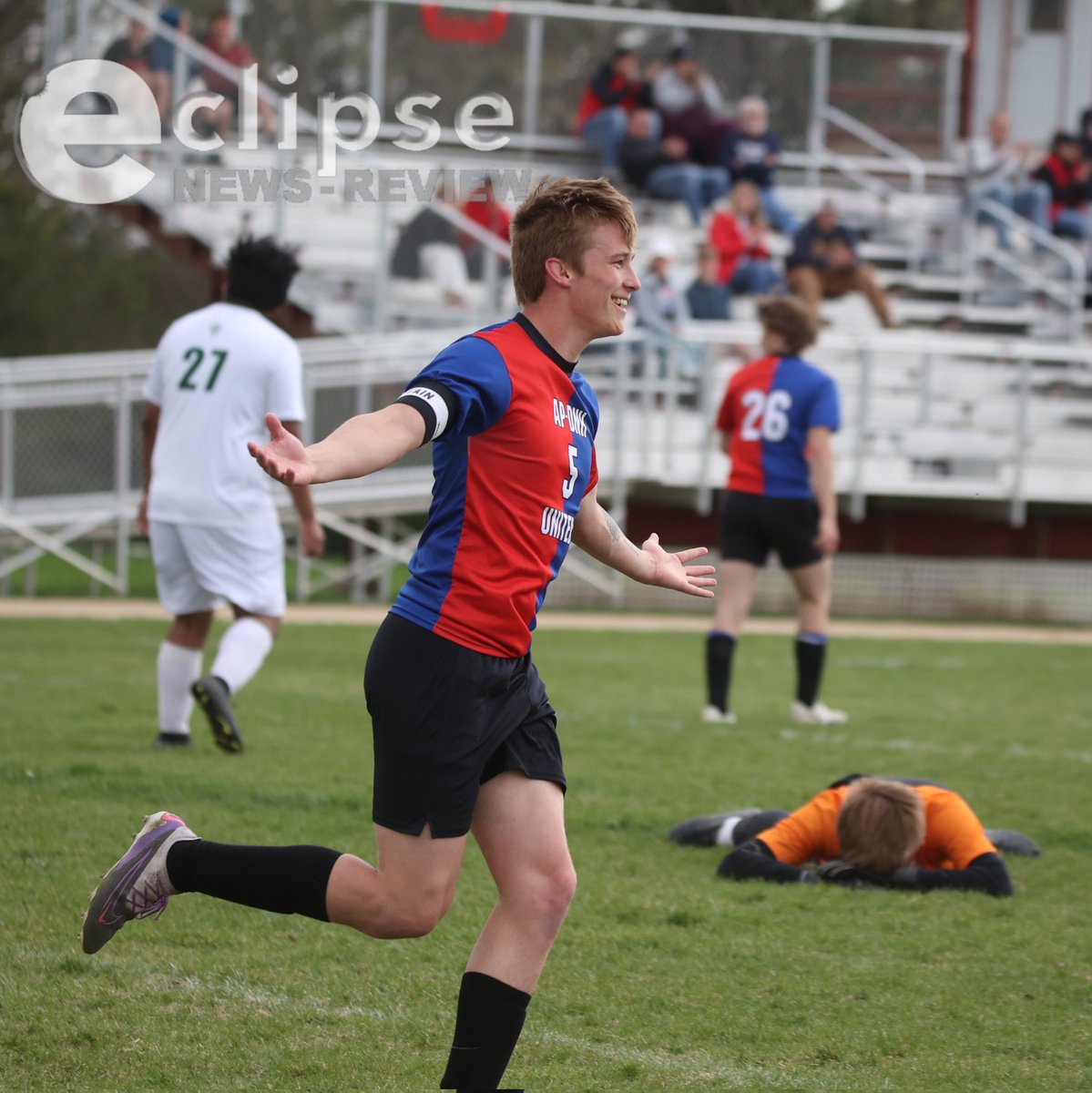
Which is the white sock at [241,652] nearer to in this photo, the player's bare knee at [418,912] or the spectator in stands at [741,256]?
the player's bare knee at [418,912]

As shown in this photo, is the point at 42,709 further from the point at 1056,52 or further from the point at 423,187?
the point at 1056,52

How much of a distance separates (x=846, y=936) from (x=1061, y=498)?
12253 millimetres

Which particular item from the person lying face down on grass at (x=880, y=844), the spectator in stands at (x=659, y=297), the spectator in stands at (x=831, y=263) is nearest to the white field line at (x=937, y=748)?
the person lying face down on grass at (x=880, y=844)

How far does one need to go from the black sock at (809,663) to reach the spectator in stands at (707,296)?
935 centimetres

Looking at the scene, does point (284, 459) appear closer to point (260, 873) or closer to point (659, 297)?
point (260, 873)

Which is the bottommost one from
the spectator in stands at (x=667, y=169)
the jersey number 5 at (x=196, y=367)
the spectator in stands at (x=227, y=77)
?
the jersey number 5 at (x=196, y=367)

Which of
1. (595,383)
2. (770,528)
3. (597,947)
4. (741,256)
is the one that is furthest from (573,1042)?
(741,256)

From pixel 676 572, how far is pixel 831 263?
51.1ft

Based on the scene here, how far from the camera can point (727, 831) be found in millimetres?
6090

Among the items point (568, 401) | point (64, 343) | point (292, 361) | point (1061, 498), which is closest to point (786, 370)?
point (292, 361)

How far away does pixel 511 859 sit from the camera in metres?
3.50

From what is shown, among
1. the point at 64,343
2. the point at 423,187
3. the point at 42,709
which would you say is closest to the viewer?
the point at 42,709

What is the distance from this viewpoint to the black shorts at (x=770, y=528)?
8758 mm

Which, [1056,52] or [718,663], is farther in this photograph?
[1056,52]
